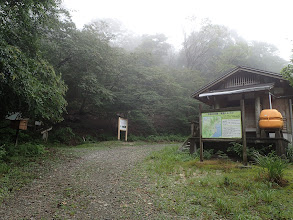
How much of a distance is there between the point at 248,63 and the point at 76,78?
1083 inches

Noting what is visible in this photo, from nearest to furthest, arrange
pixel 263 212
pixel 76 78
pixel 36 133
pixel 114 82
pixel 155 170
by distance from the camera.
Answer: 1. pixel 263 212
2. pixel 155 170
3. pixel 36 133
4. pixel 76 78
5. pixel 114 82

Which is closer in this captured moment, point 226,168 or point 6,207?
point 6,207

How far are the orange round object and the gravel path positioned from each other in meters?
6.34

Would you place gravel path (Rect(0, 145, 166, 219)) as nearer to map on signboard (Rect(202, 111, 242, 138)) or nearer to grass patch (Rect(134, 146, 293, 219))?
grass patch (Rect(134, 146, 293, 219))

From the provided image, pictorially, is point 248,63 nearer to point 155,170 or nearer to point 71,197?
point 155,170

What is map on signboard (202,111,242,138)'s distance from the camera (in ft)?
21.8

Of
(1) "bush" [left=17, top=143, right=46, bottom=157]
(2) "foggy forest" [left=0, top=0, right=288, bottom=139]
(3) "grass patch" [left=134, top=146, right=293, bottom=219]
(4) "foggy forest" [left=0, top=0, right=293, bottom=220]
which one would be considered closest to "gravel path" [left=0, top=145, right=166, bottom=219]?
(4) "foggy forest" [left=0, top=0, right=293, bottom=220]

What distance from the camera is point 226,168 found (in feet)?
20.6


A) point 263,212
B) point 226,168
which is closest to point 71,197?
point 263,212

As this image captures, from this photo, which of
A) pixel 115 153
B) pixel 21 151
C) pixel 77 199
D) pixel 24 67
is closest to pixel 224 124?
pixel 77 199

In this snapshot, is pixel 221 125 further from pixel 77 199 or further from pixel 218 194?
pixel 77 199

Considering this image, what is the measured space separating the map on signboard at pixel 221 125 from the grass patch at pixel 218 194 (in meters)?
1.14

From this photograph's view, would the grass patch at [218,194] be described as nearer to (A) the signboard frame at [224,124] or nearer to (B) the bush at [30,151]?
(A) the signboard frame at [224,124]

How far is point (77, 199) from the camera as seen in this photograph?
411cm
